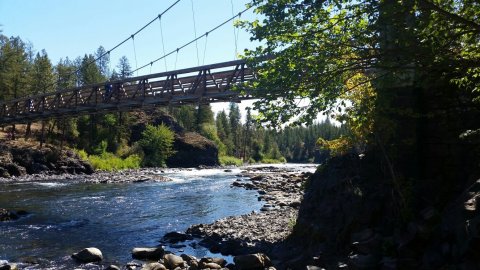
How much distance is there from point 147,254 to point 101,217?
648 cm

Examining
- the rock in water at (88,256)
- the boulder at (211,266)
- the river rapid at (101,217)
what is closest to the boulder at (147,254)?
the river rapid at (101,217)

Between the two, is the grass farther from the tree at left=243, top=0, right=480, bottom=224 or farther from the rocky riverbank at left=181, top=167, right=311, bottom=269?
the tree at left=243, top=0, right=480, bottom=224

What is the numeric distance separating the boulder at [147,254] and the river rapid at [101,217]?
25 centimetres

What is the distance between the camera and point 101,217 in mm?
15195

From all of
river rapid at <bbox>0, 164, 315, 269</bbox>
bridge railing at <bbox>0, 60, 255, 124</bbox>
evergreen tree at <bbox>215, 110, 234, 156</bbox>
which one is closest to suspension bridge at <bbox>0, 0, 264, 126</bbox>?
bridge railing at <bbox>0, 60, 255, 124</bbox>

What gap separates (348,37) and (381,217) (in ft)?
12.7

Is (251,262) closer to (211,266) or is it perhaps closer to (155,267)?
(211,266)

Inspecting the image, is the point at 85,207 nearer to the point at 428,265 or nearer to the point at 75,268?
the point at 75,268

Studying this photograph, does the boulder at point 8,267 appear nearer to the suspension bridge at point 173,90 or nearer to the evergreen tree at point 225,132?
the suspension bridge at point 173,90

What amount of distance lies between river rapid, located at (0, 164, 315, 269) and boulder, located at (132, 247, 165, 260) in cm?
25

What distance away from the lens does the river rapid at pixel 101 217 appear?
33.5ft

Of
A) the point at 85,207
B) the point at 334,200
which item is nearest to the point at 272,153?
the point at 85,207

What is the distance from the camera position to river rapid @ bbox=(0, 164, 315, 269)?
10211 mm

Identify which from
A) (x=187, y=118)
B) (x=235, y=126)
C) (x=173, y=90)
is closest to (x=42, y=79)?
(x=173, y=90)
